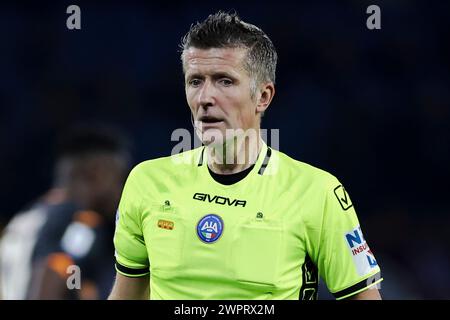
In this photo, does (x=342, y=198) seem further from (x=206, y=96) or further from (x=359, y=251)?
(x=206, y=96)

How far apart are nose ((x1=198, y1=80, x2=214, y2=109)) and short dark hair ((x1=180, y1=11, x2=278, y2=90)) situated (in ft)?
0.50

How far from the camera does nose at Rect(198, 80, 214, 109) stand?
3.08m

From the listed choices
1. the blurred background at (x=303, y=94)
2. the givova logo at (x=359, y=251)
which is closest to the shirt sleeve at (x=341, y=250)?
the givova logo at (x=359, y=251)

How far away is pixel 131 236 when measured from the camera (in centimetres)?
332

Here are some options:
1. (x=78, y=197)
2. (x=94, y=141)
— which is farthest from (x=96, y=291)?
(x=94, y=141)

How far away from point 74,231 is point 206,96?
7.50 feet

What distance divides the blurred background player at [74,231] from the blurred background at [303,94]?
8.09 ft

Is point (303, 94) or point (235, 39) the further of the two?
point (303, 94)

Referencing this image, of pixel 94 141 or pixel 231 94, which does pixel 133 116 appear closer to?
pixel 94 141

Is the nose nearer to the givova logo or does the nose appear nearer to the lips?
the lips

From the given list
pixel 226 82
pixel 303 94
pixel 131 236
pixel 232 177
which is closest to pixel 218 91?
pixel 226 82

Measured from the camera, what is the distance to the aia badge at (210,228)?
3.09 meters

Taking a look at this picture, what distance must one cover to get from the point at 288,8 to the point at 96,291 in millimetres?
5167

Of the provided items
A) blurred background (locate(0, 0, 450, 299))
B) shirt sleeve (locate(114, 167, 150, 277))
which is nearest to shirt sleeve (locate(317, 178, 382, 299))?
shirt sleeve (locate(114, 167, 150, 277))
